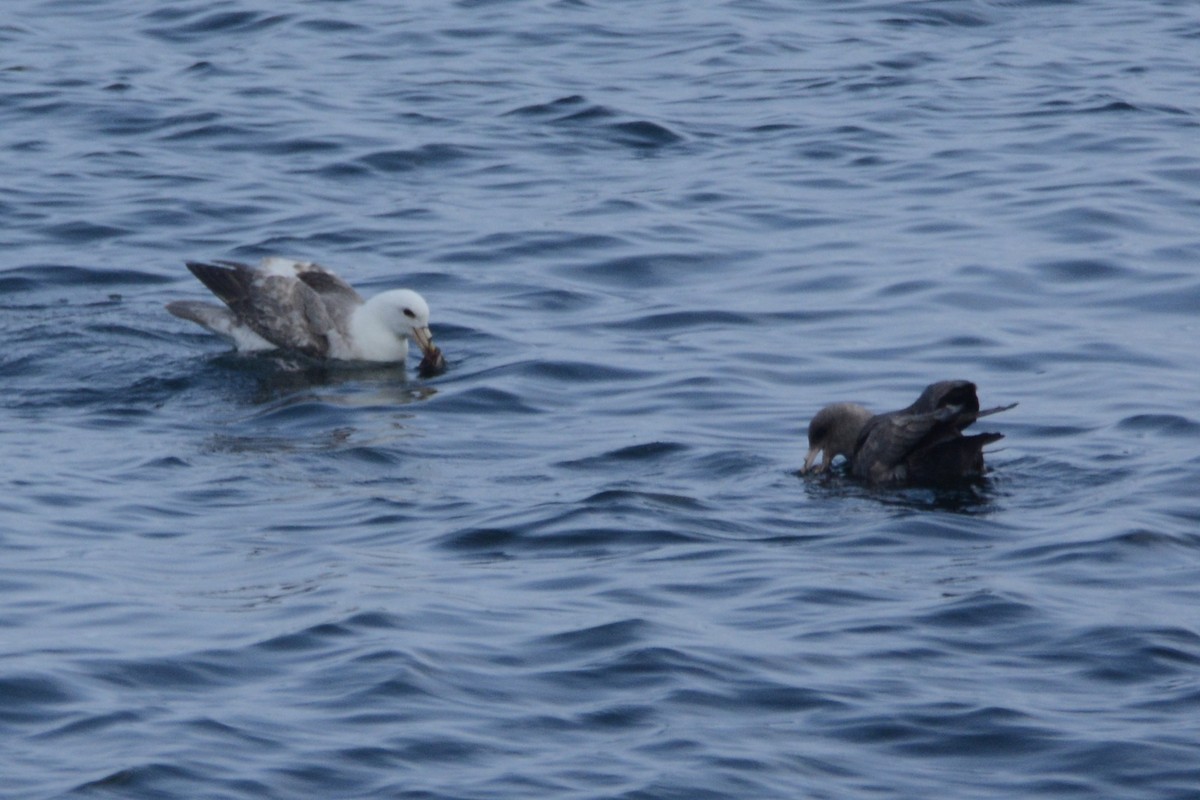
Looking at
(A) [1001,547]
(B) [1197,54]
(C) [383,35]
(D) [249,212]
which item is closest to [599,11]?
(C) [383,35]

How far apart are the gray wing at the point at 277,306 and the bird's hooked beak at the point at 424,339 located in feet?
2.57

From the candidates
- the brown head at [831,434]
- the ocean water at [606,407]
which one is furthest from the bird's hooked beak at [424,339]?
the brown head at [831,434]

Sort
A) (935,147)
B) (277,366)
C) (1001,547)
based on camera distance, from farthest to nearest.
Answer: (935,147) < (277,366) < (1001,547)

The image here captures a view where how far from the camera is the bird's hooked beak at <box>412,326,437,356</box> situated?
547 inches

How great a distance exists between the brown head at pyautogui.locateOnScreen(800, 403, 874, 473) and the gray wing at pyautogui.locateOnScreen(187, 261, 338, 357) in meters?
4.26

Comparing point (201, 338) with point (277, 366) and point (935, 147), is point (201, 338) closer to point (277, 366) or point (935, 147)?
point (277, 366)

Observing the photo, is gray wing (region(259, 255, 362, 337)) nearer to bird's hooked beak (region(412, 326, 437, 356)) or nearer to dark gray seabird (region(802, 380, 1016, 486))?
bird's hooked beak (region(412, 326, 437, 356))

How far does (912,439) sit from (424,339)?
12.9 ft

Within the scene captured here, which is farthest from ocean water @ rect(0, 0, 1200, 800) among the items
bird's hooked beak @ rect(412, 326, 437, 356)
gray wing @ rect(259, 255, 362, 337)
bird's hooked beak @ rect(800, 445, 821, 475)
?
gray wing @ rect(259, 255, 362, 337)

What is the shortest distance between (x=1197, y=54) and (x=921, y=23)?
3.11m

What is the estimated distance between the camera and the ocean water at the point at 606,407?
25.3ft

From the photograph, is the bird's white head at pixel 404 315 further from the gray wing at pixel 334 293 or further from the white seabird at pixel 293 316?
the gray wing at pixel 334 293

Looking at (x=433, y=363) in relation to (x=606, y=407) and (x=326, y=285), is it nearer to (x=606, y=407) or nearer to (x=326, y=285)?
(x=326, y=285)

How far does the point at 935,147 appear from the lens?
19.0m
